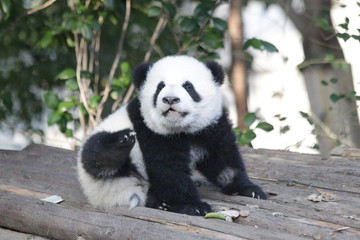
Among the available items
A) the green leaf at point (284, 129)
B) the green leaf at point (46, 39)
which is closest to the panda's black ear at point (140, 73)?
the green leaf at point (46, 39)

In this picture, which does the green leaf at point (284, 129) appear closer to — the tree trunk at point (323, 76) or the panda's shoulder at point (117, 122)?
the tree trunk at point (323, 76)

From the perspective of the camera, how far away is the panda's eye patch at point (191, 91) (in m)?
3.28

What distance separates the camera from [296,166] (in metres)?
4.12

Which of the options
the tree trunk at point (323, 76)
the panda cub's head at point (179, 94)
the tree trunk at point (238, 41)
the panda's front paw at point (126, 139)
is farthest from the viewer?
the tree trunk at point (238, 41)

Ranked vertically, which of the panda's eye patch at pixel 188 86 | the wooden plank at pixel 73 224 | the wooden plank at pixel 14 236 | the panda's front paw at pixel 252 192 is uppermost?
the panda's eye patch at pixel 188 86

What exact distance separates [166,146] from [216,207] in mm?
453

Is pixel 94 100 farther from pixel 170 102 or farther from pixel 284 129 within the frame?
pixel 170 102

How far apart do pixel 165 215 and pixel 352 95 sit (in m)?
3.40

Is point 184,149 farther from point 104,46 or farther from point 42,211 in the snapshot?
point 104,46

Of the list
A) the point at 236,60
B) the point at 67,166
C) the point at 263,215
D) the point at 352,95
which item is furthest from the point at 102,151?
the point at 236,60

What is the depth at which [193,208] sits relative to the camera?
9.80 ft

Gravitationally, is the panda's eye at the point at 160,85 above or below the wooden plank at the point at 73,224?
above

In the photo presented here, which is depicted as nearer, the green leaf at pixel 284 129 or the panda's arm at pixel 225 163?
the panda's arm at pixel 225 163

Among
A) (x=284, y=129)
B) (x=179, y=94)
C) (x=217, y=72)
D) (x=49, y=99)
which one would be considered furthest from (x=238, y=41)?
(x=179, y=94)
